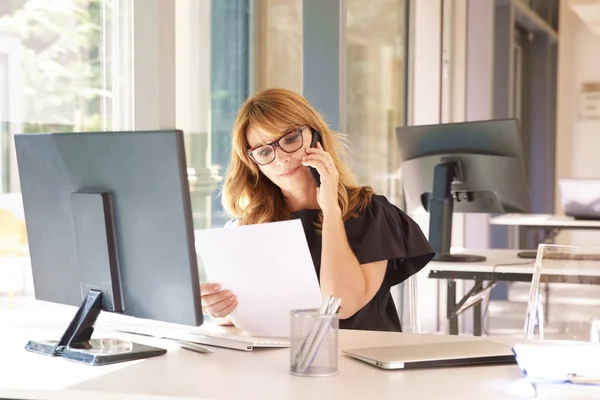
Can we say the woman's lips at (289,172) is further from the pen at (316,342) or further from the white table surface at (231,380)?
the pen at (316,342)

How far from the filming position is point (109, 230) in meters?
1.58

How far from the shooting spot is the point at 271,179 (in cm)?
217

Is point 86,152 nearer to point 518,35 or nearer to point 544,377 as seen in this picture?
point 544,377

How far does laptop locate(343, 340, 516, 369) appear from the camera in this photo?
4.84ft

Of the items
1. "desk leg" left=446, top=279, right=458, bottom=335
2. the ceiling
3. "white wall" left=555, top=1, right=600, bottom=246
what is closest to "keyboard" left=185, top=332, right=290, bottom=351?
"desk leg" left=446, top=279, right=458, bottom=335

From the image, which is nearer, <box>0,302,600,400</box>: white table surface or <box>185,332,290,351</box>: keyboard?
<box>0,302,600,400</box>: white table surface

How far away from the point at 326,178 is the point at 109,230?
60 centimetres

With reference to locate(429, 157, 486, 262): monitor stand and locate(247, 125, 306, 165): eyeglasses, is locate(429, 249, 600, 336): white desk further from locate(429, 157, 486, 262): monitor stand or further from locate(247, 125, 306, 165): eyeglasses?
locate(247, 125, 306, 165): eyeglasses

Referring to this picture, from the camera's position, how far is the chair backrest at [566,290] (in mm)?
2119

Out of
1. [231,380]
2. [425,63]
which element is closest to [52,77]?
[231,380]

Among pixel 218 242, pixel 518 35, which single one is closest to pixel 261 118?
pixel 218 242

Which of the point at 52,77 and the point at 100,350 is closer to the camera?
the point at 100,350

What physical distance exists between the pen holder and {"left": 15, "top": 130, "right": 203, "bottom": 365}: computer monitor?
0.18 metres

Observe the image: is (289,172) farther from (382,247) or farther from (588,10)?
(588,10)
